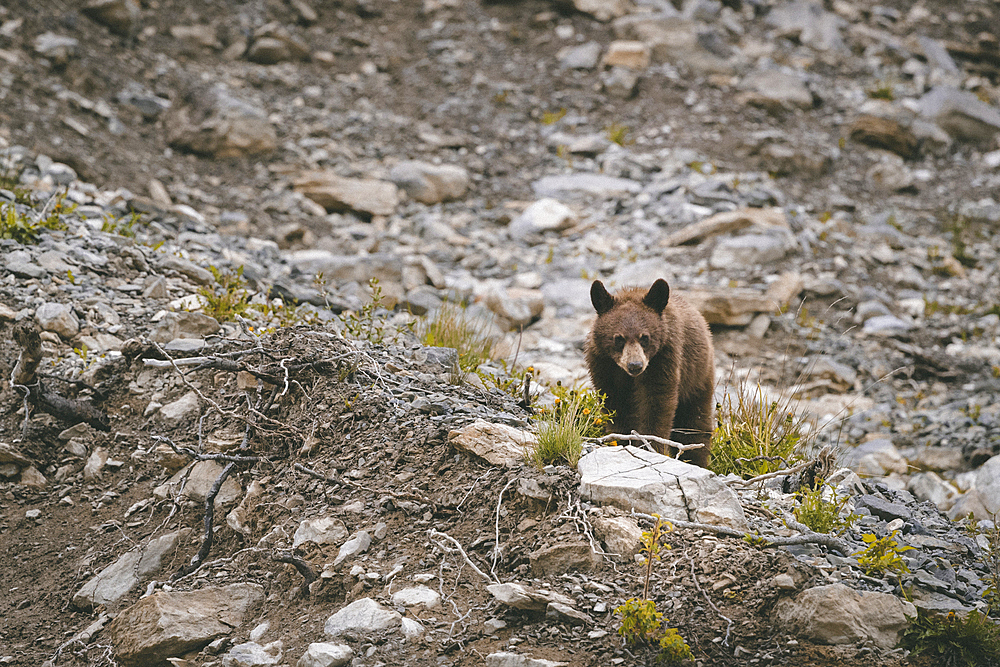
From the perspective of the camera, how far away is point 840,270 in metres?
9.07

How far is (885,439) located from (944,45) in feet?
34.3

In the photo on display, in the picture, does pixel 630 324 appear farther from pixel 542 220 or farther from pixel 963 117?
pixel 963 117

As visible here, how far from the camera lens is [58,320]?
464cm

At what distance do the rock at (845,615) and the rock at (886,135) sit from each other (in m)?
10.8

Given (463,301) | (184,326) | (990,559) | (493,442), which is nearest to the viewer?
(990,559)

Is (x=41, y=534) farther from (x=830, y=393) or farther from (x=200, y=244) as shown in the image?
(x=830, y=393)

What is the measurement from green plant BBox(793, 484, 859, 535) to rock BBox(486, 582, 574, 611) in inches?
47.0

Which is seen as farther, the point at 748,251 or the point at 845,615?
the point at 748,251

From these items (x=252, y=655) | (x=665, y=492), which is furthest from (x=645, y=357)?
(x=252, y=655)

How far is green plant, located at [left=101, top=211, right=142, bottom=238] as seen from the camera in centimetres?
630

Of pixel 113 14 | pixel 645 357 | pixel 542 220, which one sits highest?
pixel 113 14

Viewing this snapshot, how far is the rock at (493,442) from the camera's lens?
11.4ft

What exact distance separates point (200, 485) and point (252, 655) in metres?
1.19

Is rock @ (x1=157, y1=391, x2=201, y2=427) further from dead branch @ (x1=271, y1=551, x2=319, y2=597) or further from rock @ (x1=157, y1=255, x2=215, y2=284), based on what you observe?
rock @ (x1=157, y1=255, x2=215, y2=284)
